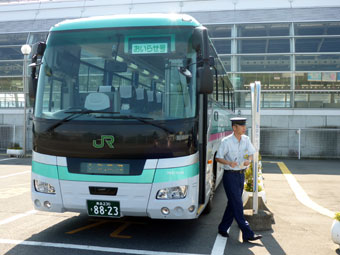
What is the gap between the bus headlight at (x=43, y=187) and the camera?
17.1 feet

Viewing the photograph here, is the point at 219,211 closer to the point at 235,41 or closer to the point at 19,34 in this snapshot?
the point at 235,41

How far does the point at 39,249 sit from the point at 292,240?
359cm

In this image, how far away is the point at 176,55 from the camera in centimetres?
518

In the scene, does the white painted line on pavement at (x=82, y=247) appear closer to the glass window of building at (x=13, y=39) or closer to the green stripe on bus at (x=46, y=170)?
the green stripe on bus at (x=46, y=170)

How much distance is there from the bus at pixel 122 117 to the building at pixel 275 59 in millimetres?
15567

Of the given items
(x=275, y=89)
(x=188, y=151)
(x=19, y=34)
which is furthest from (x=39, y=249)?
(x=19, y=34)

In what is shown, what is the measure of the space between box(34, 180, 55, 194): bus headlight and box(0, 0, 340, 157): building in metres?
16.1

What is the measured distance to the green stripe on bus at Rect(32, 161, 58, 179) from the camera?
517 cm

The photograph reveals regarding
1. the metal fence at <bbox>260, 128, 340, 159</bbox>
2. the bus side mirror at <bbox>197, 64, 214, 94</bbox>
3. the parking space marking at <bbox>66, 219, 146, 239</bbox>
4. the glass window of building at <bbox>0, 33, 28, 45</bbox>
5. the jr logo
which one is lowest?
the parking space marking at <bbox>66, 219, 146, 239</bbox>

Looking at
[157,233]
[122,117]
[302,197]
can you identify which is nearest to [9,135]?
[302,197]

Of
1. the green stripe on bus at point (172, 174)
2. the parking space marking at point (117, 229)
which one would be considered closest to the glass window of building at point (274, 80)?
the parking space marking at point (117, 229)

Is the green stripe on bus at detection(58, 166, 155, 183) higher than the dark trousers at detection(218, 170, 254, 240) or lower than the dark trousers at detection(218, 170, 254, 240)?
higher

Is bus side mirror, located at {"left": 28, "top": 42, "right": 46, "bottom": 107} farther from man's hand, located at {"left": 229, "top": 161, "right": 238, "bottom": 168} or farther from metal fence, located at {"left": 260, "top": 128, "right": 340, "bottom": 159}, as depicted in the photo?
metal fence, located at {"left": 260, "top": 128, "right": 340, "bottom": 159}

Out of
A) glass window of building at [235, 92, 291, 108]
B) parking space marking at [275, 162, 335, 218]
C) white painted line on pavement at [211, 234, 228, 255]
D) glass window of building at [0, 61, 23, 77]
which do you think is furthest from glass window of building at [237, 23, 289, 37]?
white painted line on pavement at [211, 234, 228, 255]
